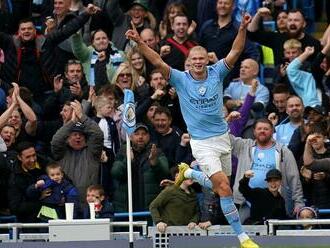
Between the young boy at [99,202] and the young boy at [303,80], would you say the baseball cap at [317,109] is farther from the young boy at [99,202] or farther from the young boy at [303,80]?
the young boy at [99,202]

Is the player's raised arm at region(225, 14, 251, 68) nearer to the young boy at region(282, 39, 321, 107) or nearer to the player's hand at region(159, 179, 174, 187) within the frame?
the player's hand at region(159, 179, 174, 187)

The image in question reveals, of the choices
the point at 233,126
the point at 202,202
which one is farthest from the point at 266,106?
the point at 202,202

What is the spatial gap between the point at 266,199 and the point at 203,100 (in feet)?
5.61

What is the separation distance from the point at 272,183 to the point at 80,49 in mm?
5234

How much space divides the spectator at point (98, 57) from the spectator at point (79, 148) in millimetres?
1759

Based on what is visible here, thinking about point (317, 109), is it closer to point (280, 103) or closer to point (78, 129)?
point (280, 103)

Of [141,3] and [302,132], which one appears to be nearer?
[302,132]

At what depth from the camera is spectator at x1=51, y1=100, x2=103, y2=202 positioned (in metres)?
21.7

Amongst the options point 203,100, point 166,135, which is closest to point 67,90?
point 166,135

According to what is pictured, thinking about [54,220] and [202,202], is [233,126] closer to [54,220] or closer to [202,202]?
[202,202]

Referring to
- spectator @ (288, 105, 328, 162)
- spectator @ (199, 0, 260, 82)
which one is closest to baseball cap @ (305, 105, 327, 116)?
spectator @ (288, 105, 328, 162)

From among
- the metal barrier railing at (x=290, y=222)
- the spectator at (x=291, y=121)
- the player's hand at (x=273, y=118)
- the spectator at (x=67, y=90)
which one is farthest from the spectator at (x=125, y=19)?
the metal barrier railing at (x=290, y=222)

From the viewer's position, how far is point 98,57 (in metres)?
24.2

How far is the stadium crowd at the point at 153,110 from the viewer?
2083 cm
